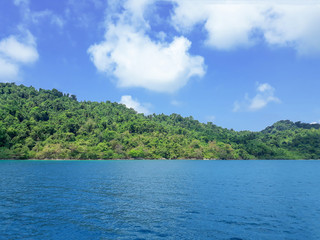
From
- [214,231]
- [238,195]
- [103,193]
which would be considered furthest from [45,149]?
[214,231]

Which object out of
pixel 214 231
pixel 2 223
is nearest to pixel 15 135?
pixel 2 223

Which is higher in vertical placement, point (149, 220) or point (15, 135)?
point (15, 135)

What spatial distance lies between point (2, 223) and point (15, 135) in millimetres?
163272

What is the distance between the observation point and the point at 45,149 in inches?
6270

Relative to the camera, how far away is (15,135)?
538 feet

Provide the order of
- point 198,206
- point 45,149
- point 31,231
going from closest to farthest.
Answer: point 31,231, point 198,206, point 45,149

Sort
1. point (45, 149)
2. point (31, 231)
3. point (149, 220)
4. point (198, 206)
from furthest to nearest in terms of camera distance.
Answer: point (45, 149), point (198, 206), point (149, 220), point (31, 231)

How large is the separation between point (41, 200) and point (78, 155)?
148m

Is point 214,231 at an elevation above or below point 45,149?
below

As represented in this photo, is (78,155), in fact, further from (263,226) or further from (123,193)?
(263,226)

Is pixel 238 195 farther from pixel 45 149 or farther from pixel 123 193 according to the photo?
pixel 45 149

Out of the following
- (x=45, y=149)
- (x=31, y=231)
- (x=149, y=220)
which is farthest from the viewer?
(x=45, y=149)

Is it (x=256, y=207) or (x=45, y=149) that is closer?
(x=256, y=207)

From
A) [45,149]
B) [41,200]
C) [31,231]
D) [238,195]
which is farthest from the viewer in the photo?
[45,149]
